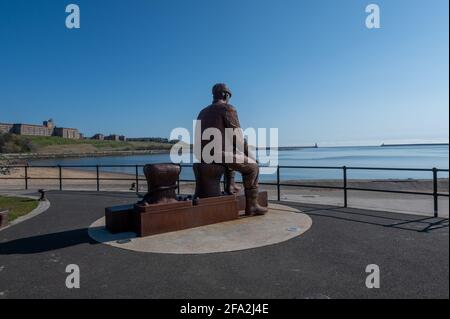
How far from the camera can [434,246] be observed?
4.41 meters

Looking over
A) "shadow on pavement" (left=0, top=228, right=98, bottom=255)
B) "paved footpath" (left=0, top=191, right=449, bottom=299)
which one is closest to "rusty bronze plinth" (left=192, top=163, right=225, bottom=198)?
"paved footpath" (left=0, top=191, right=449, bottom=299)

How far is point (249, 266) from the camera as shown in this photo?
378 centimetres

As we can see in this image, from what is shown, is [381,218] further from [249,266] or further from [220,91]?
[220,91]

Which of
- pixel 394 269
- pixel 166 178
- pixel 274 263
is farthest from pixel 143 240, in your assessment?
pixel 394 269

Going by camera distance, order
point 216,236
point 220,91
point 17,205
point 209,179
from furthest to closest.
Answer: point 17,205
point 220,91
point 209,179
point 216,236

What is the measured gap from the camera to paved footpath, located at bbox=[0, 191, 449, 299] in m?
3.12

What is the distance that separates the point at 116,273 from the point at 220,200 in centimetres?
279

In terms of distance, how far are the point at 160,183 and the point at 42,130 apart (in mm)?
170724

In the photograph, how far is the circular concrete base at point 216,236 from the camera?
4539 mm

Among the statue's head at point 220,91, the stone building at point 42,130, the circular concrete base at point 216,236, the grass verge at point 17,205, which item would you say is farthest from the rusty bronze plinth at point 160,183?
the stone building at point 42,130

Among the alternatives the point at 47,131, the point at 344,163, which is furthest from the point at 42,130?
the point at 344,163

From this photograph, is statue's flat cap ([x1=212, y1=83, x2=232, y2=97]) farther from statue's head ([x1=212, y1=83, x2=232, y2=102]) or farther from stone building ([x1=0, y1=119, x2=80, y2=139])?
stone building ([x1=0, y1=119, x2=80, y2=139])

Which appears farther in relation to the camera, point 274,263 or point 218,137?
point 218,137
